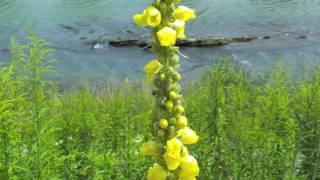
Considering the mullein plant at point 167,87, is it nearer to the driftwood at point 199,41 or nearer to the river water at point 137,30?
the river water at point 137,30

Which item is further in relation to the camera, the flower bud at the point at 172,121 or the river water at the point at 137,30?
the river water at the point at 137,30

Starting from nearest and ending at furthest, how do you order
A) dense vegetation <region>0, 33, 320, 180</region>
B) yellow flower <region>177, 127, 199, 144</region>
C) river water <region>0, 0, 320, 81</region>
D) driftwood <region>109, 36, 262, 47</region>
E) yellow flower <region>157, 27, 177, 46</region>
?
1. yellow flower <region>157, 27, 177, 46</region>
2. yellow flower <region>177, 127, 199, 144</region>
3. dense vegetation <region>0, 33, 320, 180</region>
4. river water <region>0, 0, 320, 81</region>
5. driftwood <region>109, 36, 262, 47</region>

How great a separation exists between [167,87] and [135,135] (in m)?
3.44

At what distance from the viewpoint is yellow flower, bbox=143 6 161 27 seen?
2.04 metres

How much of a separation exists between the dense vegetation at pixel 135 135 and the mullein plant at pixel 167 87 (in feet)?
5.95

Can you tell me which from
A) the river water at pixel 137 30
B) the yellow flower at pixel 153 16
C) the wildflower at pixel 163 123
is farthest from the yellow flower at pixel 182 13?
the river water at pixel 137 30

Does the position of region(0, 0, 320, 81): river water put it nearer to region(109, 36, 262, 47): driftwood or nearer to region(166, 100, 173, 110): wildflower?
region(109, 36, 262, 47): driftwood

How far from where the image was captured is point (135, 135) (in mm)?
5500

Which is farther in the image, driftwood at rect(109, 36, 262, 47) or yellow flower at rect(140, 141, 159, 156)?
driftwood at rect(109, 36, 262, 47)

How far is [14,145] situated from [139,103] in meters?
3.44

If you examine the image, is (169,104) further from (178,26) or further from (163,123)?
(178,26)

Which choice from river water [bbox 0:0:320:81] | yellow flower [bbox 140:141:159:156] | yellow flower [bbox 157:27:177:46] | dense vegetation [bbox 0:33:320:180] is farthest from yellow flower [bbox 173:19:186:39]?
river water [bbox 0:0:320:81]

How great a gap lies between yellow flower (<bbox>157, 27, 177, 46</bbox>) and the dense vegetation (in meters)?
2.02

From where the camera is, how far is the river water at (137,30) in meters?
12.7
